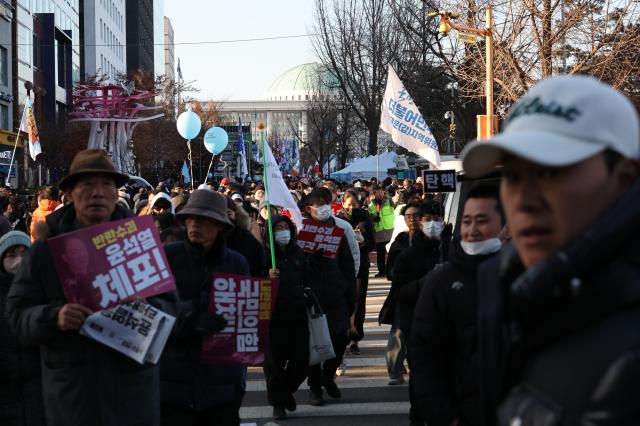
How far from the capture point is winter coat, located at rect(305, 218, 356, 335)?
9.43 metres

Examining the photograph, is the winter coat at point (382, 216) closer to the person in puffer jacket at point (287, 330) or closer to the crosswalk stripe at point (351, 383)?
the crosswalk stripe at point (351, 383)

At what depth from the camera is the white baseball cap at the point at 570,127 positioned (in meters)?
1.74

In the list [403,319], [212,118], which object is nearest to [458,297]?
[403,319]

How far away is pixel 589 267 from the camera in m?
1.71

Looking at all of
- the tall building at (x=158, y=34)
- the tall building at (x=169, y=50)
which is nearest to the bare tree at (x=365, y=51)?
the tall building at (x=158, y=34)

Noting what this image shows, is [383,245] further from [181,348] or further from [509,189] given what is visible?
[509,189]

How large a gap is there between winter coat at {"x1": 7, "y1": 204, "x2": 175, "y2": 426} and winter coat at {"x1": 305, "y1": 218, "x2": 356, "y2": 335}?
4.83m

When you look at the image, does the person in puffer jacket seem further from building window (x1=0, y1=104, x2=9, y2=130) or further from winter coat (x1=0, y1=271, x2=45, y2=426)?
building window (x1=0, y1=104, x2=9, y2=130)

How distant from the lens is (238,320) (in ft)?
19.4

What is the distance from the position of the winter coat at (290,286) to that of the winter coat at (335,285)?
547 millimetres

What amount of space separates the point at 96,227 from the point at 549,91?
303 cm

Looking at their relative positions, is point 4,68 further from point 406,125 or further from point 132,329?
point 132,329

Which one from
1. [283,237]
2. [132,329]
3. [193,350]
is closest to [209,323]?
[193,350]

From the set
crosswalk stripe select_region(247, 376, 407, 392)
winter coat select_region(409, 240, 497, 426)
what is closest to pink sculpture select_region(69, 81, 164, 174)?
crosswalk stripe select_region(247, 376, 407, 392)
